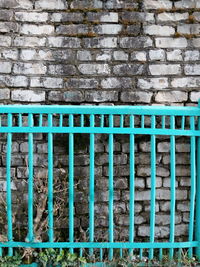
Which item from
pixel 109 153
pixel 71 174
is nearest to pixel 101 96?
pixel 109 153

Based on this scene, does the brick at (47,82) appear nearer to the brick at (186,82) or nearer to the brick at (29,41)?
the brick at (29,41)

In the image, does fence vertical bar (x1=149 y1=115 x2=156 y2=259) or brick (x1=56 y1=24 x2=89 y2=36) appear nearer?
fence vertical bar (x1=149 y1=115 x2=156 y2=259)

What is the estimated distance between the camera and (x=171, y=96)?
144 inches

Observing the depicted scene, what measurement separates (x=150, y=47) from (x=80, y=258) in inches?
81.0

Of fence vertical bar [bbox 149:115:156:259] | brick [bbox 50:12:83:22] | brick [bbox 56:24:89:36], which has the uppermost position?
brick [bbox 50:12:83:22]

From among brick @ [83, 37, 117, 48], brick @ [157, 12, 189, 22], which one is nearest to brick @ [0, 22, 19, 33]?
brick @ [83, 37, 117, 48]

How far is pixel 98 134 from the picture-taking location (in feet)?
11.8

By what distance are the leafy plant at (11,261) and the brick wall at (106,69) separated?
62 centimetres

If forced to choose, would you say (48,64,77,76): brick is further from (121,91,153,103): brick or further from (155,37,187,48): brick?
(155,37,187,48): brick

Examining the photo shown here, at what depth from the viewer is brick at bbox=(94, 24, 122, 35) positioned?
3.62 metres

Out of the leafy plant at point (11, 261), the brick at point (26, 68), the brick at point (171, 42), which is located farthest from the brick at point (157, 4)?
the leafy plant at point (11, 261)

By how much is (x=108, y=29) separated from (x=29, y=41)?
761 millimetres

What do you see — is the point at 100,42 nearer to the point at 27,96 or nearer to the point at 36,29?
the point at 36,29

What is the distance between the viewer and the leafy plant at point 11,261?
10.9 feet
